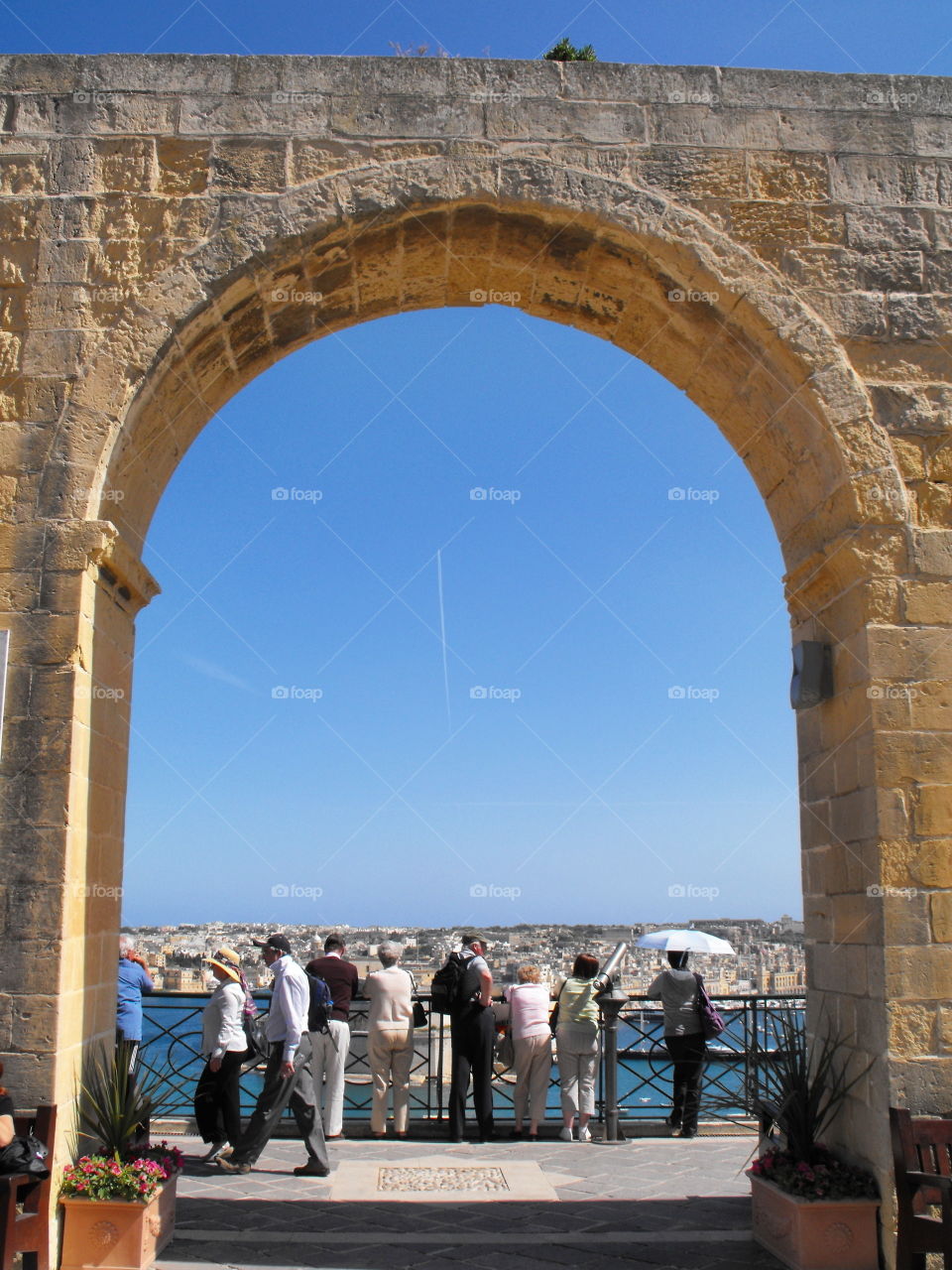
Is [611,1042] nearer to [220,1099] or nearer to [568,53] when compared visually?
[220,1099]

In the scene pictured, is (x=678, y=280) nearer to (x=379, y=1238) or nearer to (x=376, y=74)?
(x=376, y=74)

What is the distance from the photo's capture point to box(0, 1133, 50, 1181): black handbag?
3697mm

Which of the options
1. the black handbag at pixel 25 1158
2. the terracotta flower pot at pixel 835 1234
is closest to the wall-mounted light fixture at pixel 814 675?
the terracotta flower pot at pixel 835 1234

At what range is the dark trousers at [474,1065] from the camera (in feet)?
23.3

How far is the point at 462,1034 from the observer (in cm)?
719

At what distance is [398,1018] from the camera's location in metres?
7.14

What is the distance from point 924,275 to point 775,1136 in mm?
4014

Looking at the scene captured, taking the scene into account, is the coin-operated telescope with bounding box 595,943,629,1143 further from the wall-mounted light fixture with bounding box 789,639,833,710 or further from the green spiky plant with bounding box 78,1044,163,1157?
the green spiky plant with bounding box 78,1044,163,1157

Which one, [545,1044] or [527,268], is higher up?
[527,268]

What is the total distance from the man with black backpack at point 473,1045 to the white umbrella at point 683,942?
1575 mm

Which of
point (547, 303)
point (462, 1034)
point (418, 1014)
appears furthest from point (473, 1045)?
point (547, 303)

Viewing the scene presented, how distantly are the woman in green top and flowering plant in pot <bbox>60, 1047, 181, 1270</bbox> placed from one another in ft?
10.4

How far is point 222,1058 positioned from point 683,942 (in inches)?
149

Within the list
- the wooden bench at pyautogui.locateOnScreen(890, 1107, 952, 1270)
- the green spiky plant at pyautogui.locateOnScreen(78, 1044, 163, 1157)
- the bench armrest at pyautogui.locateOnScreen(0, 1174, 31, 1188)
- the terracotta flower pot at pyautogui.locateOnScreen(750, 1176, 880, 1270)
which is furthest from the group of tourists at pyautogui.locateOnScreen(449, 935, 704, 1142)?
the bench armrest at pyautogui.locateOnScreen(0, 1174, 31, 1188)
